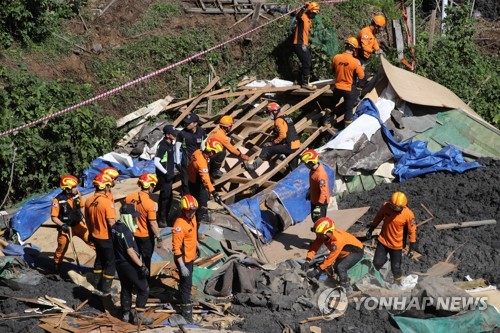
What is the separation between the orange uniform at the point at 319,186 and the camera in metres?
13.4

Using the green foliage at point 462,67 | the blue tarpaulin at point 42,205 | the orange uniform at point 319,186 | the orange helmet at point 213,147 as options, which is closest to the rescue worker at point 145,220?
the orange helmet at point 213,147

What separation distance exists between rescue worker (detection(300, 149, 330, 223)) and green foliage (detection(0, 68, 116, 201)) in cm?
499

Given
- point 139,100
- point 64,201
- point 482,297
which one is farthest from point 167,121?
point 482,297

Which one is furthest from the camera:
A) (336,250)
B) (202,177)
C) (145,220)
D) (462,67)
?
(462,67)

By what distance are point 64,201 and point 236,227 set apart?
3.16 meters

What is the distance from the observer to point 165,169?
1406 centimetres

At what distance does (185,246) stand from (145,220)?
0.96 metres

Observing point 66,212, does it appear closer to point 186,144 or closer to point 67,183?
point 67,183

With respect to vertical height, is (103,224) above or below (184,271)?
above

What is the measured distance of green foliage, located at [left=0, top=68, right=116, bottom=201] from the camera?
1562 cm

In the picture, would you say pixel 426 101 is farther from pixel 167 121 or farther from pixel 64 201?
pixel 64 201

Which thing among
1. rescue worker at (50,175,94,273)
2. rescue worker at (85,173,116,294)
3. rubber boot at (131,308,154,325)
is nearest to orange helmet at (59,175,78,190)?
rescue worker at (50,175,94,273)

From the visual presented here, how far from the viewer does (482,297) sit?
39.2ft

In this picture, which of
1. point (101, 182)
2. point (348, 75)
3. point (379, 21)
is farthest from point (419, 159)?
point (101, 182)
